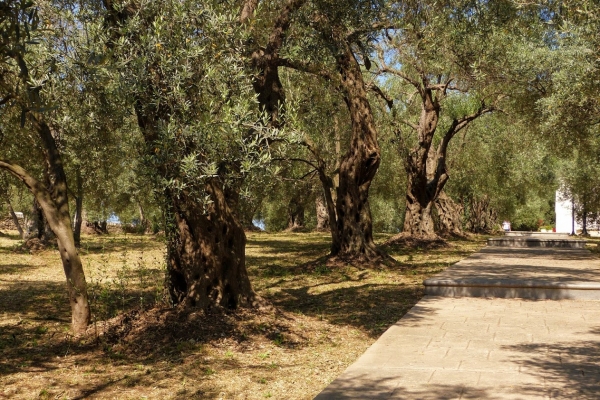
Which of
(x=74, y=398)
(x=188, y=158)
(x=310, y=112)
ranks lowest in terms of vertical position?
(x=74, y=398)

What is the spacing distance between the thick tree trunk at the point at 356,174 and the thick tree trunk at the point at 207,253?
26.5 feet

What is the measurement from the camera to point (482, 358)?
7.51 m

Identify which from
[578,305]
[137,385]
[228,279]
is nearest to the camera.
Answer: [137,385]

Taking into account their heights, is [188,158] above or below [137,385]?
above

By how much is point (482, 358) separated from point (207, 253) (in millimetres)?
3786

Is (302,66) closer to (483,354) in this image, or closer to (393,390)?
(483,354)

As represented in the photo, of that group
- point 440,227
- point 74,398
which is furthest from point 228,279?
point 440,227

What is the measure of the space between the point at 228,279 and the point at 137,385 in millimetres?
2905

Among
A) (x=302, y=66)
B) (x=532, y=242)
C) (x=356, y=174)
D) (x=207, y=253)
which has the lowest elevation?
(x=532, y=242)

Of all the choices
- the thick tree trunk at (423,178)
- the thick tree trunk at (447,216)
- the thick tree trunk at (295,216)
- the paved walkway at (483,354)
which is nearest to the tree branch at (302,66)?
the paved walkway at (483,354)

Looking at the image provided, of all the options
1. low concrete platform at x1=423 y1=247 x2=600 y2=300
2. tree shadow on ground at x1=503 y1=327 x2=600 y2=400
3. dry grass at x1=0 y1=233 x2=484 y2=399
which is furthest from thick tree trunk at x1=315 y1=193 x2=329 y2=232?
tree shadow on ground at x1=503 y1=327 x2=600 y2=400

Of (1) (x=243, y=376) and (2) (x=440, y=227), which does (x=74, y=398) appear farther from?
(2) (x=440, y=227)

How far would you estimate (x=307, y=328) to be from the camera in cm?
977

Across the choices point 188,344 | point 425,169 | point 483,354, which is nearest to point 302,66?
point 188,344
